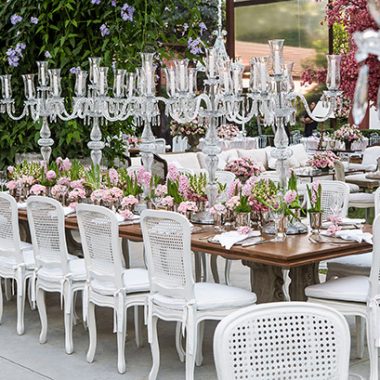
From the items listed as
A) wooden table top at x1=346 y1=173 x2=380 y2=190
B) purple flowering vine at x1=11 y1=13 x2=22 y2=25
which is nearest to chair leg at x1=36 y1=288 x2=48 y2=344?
purple flowering vine at x1=11 y1=13 x2=22 y2=25

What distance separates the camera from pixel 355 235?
454 cm

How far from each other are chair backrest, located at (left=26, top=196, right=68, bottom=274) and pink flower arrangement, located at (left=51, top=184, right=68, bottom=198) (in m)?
0.81

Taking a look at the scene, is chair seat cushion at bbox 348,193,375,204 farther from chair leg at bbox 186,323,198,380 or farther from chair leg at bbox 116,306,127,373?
chair leg at bbox 186,323,198,380

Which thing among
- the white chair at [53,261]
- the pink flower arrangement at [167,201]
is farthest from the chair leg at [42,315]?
the pink flower arrangement at [167,201]

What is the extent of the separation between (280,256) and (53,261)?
1.62 meters

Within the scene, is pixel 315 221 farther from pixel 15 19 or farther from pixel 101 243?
pixel 15 19

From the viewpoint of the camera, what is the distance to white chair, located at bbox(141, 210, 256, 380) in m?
4.25

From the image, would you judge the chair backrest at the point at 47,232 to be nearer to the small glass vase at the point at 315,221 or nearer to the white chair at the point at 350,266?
the small glass vase at the point at 315,221

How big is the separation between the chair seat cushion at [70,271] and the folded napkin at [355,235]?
146cm

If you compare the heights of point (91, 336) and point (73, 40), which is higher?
point (73, 40)

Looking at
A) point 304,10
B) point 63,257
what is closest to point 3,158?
point 63,257

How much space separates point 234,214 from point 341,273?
0.71 metres

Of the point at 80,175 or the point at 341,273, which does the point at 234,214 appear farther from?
the point at 80,175

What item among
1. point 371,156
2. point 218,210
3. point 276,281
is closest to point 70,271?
point 218,210
